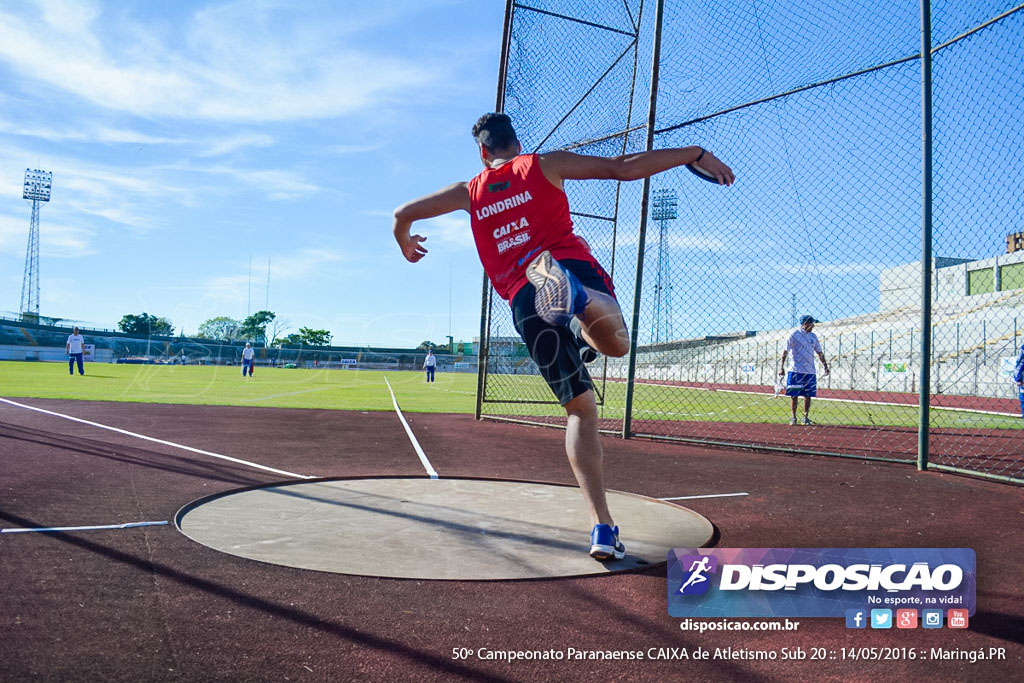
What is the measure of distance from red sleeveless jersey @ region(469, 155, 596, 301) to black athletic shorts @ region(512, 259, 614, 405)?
0.09m

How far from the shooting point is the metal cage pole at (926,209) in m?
7.02

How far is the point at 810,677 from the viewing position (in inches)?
89.9

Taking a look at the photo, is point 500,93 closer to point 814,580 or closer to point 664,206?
point 664,206

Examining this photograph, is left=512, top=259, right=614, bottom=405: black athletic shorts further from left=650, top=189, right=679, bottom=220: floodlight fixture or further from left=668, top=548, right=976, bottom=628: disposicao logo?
left=650, top=189, right=679, bottom=220: floodlight fixture

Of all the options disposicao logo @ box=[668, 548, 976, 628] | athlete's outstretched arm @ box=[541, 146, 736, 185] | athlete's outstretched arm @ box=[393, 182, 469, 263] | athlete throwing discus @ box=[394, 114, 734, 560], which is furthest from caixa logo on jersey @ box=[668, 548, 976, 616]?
athlete's outstretched arm @ box=[393, 182, 469, 263]

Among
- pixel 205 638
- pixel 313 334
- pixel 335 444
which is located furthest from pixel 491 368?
pixel 313 334

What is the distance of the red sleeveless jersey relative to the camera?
3.64 meters

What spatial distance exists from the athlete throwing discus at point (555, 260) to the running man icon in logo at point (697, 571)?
0.33 m

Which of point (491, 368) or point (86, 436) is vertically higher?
point (491, 368)

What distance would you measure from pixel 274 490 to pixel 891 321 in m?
41.7

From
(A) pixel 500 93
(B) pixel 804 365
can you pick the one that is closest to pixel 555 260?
(A) pixel 500 93

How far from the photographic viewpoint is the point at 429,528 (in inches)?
160

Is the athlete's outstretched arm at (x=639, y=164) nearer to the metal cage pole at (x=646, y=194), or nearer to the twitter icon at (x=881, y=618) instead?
the twitter icon at (x=881, y=618)

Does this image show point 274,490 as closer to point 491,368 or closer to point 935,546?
point 935,546
